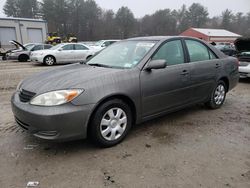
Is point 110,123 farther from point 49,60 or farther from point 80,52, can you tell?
point 80,52

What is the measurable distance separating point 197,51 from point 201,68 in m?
0.36

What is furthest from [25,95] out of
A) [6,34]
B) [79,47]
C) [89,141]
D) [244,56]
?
[6,34]

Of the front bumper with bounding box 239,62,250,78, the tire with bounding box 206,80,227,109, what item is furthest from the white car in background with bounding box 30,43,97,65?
the tire with bounding box 206,80,227,109

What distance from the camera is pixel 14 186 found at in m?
2.41

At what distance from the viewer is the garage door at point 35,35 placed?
117 feet

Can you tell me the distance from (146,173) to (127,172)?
220 mm

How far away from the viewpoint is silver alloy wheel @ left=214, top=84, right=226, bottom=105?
4785 mm

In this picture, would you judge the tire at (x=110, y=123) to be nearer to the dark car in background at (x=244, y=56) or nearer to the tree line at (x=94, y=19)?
the dark car in background at (x=244, y=56)

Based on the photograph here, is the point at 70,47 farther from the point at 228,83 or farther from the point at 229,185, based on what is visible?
the point at 229,185

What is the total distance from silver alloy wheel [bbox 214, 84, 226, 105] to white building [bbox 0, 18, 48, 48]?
1411 inches

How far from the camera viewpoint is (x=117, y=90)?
3.06 metres

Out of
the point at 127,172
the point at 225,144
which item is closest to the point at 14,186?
the point at 127,172

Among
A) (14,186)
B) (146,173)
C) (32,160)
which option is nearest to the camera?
(14,186)

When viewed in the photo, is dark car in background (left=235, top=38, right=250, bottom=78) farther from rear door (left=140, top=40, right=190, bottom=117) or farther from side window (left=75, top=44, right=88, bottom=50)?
side window (left=75, top=44, right=88, bottom=50)
